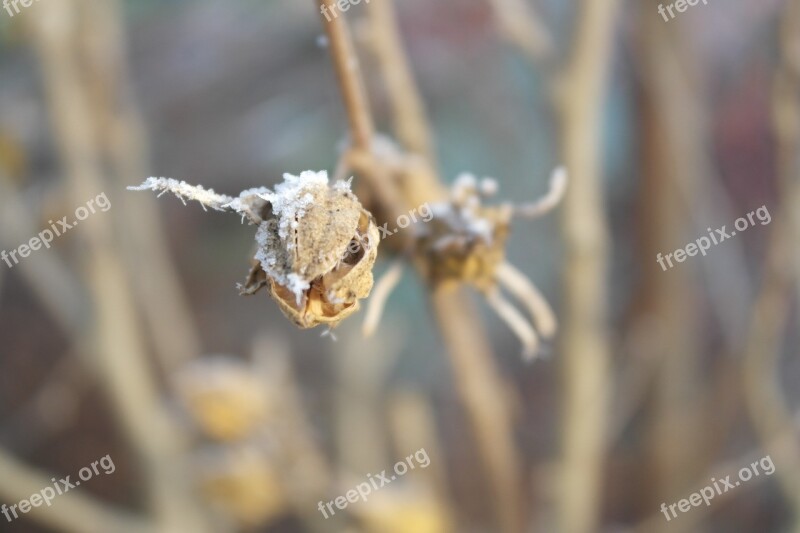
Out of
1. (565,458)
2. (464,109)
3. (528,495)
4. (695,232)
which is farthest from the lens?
(464,109)

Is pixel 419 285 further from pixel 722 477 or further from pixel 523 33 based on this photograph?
pixel 722 477

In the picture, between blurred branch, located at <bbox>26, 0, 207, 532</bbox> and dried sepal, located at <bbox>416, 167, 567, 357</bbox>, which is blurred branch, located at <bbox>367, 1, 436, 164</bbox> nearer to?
dried sepal, located at <bbox>416, 167, 567, 357</bbox>

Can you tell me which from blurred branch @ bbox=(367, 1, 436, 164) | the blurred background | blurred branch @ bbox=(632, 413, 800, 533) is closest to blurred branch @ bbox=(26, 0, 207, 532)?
the blurred background

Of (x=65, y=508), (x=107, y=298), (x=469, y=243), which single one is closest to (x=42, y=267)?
(x=107, y=298)

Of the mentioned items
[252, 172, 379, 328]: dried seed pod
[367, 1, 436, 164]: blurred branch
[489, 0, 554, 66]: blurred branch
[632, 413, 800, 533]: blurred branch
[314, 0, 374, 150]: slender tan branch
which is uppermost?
[489, 0, 554, 66]: blurred branch

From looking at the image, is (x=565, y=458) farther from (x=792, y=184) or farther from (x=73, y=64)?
(x=73, y=64)

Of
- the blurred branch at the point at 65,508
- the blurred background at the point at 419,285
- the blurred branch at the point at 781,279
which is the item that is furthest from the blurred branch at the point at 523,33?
the blurred branch at the point at 65,508

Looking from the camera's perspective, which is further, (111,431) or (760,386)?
(111,431)

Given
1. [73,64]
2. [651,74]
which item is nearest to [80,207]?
[73,64]
